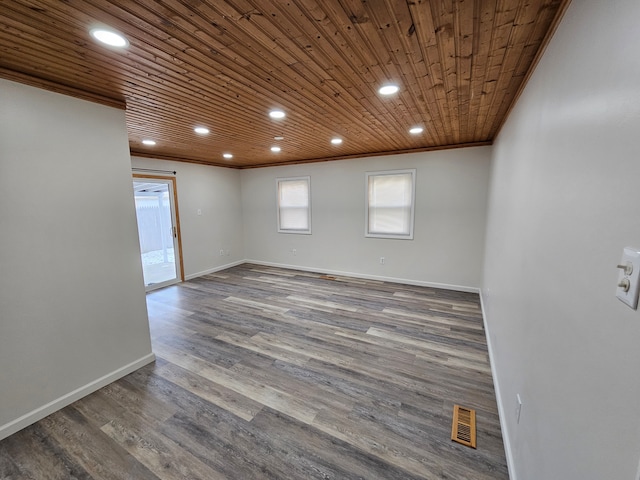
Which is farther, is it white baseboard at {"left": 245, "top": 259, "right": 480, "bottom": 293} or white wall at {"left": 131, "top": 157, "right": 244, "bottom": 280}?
white wall at {"left": 131, "top": 157, "right": 244, "bottom": 280}

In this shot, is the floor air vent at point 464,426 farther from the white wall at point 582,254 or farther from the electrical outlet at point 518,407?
the electrical outlet at point 518,407

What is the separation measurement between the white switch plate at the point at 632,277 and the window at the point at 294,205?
550 centimetres

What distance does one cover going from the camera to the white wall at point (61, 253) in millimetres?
1910

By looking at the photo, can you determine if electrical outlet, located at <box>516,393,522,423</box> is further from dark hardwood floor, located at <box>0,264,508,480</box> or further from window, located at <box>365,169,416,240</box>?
window, located at <box>365,169,416,240</box>

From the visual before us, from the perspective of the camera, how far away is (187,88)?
7.04 feet

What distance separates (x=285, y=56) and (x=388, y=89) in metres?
0.89

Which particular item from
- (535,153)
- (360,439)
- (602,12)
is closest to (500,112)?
(535,153)

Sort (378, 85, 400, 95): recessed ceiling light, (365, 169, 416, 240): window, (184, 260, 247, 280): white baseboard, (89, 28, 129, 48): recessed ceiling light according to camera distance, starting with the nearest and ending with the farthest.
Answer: (89, 28, 129, 48): recessed ceiling light, (378, 85, 400, 95): recessed ceiling light, (365, 169, 416, 240): window, (184, 260, 247, 280): white baseboard

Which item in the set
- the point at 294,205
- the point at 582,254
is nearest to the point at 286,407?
the point at 582,254

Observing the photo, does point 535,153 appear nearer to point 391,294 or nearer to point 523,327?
point 523,327

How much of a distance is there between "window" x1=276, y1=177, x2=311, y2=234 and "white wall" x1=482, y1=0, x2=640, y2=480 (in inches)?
186

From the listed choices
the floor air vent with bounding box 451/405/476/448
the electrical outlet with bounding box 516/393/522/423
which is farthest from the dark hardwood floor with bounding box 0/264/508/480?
the electrical outlet with bounding box 516/393/522/423

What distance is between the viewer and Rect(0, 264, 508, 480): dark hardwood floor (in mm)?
1690

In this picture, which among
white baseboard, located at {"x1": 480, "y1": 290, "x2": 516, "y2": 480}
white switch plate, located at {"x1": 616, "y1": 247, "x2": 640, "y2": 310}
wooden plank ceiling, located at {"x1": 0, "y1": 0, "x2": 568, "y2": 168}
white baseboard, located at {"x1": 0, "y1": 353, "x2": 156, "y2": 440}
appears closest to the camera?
white switch plate, located at {"x1": 616, "y1": 247, "x2": 640, "y2": 310}
